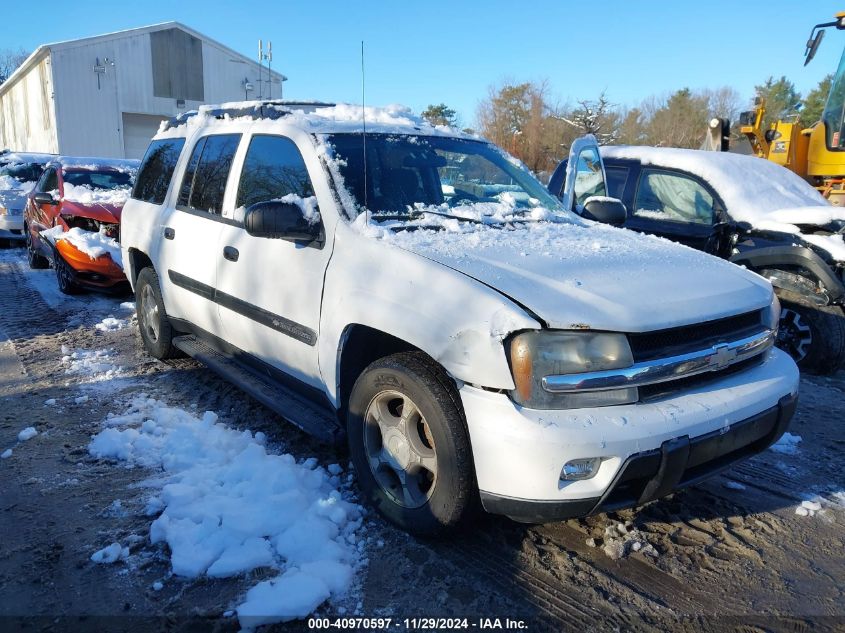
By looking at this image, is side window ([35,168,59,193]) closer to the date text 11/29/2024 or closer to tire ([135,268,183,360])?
tire ([135,268,183,360])

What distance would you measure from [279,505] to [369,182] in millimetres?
1706

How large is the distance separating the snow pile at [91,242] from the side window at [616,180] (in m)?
5.59

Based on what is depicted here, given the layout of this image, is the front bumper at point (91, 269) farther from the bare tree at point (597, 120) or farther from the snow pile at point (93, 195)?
the bare tree at point (597, 120)

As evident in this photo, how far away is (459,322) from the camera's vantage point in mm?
2447

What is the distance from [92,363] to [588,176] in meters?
4.90

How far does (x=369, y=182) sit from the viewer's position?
3.41 metres

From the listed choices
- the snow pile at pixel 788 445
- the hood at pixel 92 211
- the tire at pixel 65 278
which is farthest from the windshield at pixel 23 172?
the snow pile at pixel 788 445

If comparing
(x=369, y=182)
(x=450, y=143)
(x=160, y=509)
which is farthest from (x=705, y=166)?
(x=160, y=509)

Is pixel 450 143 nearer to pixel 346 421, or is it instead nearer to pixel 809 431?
pixel 346 421

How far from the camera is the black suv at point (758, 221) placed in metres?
5.32

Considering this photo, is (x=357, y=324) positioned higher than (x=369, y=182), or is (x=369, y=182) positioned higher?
(x=369, y=182)

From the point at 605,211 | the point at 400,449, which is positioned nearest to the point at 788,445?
the point at 605,211

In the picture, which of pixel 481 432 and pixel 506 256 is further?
pixel 506 256

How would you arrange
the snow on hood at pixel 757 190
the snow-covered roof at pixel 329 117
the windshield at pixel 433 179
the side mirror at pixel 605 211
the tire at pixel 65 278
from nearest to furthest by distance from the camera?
1. the windshield at pixel 433 179
2. the snow-covered roof at pixel 329 117
3. the side mirror at pixel 605 211
4. the snow on hood at pixel 757 190
5. the tire at pixel 65 278
